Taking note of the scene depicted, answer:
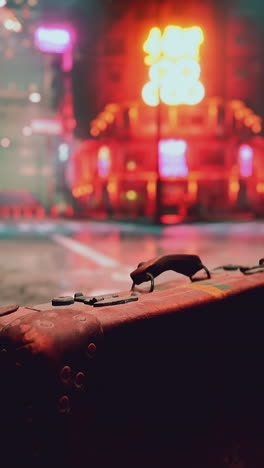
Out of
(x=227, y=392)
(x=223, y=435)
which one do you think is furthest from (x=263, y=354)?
(x=223, y=435)

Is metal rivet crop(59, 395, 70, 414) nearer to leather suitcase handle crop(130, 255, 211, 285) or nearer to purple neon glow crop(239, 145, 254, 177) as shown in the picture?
leather suitcase handle crop(130, 255, 211, 285)

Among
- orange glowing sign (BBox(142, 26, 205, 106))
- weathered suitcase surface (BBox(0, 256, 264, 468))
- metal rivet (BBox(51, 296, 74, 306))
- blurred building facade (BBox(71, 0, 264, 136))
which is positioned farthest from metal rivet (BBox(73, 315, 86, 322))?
blurred building facade (BBox(71, 0, 264, 136))

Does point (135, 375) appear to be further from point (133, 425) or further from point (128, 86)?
point (128, 86)

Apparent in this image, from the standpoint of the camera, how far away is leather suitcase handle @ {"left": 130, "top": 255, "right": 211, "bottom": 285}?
2.00 m

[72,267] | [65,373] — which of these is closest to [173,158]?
[72,267]

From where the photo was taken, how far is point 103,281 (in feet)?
21.3

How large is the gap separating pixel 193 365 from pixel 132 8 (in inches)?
1829

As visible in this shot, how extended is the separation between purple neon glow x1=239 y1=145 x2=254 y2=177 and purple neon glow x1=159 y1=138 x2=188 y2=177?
16.5 feet

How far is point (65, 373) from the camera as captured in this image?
4.23 ft

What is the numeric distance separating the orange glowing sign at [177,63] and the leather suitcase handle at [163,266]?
110 ft

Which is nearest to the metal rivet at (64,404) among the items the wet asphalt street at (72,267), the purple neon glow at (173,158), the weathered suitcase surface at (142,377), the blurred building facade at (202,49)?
the weathered suitcase surface at (142,377)

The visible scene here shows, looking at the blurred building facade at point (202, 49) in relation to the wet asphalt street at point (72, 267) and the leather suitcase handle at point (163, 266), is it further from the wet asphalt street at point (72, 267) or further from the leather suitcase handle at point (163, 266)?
the leather suitcase handle at point (163, 266)

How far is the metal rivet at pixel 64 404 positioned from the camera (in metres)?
1.28

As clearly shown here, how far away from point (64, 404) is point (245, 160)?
4182 cm
